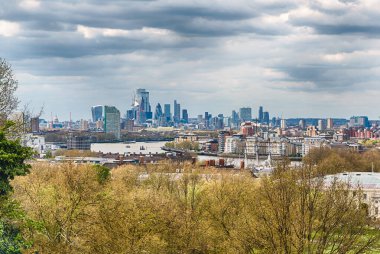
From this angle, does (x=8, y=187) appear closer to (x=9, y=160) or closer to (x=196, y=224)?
(x=9, y=160)

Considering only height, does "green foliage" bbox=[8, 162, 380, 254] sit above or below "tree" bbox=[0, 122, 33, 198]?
below

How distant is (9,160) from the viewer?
61.4 ft

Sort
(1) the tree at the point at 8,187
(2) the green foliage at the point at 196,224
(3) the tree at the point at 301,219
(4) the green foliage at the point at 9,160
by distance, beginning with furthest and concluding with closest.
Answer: (2) the green foliage at the point at 196,224 < (3) the tree at the point at 301,219 < (4) the green foliage at the point at 9,160 < (1) the tree at the point at 8,187

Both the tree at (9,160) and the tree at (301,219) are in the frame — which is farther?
the tree at (301,219)

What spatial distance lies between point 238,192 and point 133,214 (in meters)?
15.2

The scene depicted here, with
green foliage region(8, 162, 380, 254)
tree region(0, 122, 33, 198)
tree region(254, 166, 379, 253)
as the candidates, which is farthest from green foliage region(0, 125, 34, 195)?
tree region(254, 166, 379, 253)

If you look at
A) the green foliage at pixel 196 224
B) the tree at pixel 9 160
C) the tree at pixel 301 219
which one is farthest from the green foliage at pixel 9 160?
the tree at pixel 301 219

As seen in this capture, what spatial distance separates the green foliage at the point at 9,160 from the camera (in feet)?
61.9

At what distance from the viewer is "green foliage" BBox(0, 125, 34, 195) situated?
18875mm

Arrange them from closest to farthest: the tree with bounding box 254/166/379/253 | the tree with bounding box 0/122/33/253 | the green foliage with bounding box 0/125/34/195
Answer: the tree with bounding box 0/122/33/253 → the green foliage with bounding box 0/125/34/195 → the tree with bounding box 254/166/379/253

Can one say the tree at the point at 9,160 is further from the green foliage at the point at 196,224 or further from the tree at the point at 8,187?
the green foliage at the point at 196,224

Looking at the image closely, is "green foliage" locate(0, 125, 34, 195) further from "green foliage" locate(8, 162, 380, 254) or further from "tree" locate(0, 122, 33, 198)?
"green foliage" locate(8, 162, 380, 254)

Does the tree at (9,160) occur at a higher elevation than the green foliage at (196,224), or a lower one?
higher

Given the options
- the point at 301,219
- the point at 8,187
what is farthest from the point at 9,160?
the point at 301,219
